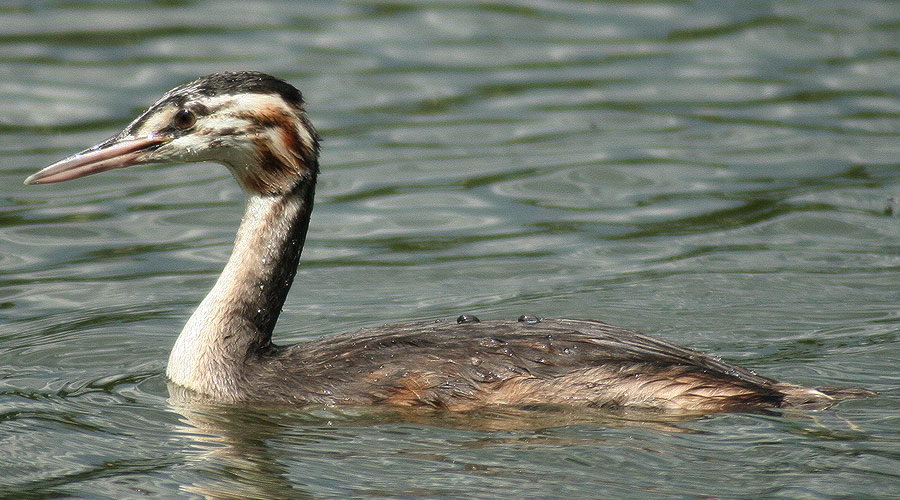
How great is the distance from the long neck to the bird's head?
0.44ft

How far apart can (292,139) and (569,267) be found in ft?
9.90

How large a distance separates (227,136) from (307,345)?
124cm

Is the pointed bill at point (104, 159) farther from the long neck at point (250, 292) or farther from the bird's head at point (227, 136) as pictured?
the long neck at point (250, 292)

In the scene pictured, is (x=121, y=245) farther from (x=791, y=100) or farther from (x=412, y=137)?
(x=791, y=100)

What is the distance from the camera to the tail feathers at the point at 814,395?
7566 mm

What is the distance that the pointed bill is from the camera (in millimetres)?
8133

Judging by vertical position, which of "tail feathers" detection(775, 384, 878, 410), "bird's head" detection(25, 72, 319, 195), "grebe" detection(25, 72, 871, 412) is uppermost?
"bird's head" detection(25, 72, 319, 195)

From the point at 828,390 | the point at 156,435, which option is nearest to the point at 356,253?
the point at 156,435

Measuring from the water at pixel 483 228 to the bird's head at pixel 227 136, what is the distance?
1.30 m

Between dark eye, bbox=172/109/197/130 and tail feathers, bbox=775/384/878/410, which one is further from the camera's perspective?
dark eye, bbox=172/109/197/130

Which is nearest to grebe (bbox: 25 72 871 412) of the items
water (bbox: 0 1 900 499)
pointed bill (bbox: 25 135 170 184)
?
pointed bill (bbox: 25 135 170 184)

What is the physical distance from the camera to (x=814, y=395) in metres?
7.57

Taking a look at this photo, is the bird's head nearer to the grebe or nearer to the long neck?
the grebe

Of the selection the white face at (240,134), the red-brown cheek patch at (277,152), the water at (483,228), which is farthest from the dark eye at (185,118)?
the water at (483,228)
